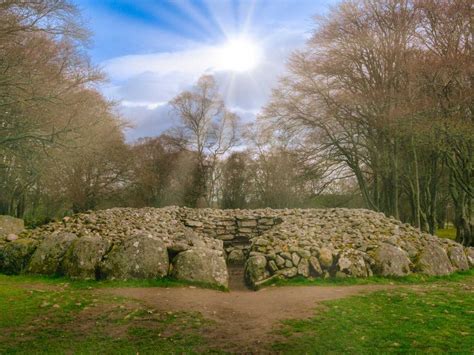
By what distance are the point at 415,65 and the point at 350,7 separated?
482 centimetres

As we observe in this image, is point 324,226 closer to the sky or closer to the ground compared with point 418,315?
closer to the sky

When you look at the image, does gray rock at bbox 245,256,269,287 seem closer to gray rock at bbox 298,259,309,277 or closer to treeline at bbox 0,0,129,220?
gray rock at bbox 298,259,309,277

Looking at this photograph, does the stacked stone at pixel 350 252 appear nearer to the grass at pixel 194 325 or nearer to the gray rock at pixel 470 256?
the gray rock at pixel 470 256

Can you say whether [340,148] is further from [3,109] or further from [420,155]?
[3,109]

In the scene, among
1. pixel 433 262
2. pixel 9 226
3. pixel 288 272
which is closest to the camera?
pixel 288 272

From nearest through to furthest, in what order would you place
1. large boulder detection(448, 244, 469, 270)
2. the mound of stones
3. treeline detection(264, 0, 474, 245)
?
the mound of stones
large boulder detection(448, 244, 469, 270)
treeline detection(264, 0, 474, 245)

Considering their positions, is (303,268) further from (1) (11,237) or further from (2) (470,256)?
(1) (11,237)

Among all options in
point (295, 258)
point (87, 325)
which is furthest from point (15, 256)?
point (295, 258)

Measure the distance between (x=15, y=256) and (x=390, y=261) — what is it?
1005 centimetres

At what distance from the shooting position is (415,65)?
744 inches

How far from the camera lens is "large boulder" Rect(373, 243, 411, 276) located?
10.9 m

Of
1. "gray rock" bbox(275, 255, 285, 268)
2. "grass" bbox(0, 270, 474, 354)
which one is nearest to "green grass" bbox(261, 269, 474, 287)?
"gray rock" bbox(275, 255, 285, 268)

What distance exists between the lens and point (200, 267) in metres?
10.0

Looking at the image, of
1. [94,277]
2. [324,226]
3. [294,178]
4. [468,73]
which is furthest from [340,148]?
[94,277]
